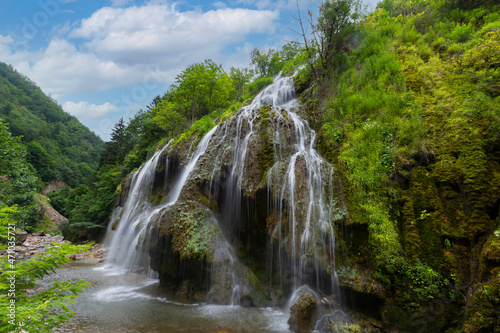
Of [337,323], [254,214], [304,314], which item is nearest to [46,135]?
[254,214]

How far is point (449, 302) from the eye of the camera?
5.03 meters

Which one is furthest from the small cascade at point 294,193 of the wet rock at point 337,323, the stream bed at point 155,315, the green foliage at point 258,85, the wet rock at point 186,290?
the green foliage at point 258,85

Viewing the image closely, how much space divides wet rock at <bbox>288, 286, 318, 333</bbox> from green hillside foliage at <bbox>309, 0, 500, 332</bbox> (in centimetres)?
138

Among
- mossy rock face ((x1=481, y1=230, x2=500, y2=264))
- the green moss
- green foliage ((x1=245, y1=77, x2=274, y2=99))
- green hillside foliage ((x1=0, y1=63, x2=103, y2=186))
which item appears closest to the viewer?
mossy rock face ((x1=481, y1=230, x2=500, y2=264))

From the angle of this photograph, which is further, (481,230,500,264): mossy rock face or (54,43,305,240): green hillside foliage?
(54,43,305,240): green hillside foliage

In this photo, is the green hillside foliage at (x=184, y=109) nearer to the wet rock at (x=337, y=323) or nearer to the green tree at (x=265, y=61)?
the green tree at (x=265, y=61)

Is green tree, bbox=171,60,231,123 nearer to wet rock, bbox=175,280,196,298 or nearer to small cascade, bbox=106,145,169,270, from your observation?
small cascade, bbox=106,145,169,270

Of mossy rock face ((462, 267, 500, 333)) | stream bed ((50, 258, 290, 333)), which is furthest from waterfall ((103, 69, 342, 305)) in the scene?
mossy rock face ((462, 267, 500, 333))

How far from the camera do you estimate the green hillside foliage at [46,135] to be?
48.7 m

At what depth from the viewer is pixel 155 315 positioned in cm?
643

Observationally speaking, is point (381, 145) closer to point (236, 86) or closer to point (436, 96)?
point (436, 96)

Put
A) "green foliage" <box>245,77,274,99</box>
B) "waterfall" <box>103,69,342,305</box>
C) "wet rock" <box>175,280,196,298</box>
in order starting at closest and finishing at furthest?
"waterfall" <box>103,69,342,305</box> < "wet rock" <box>175,280,196,298</box> < "green foliage" <box>245,77,274,99</box>

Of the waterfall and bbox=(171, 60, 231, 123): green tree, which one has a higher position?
bbox=(171, 60, 231, 123): green tree

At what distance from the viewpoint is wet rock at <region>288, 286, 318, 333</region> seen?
564cm
